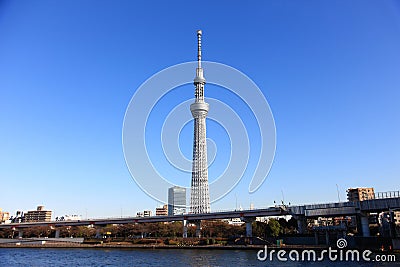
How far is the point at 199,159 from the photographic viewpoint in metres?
78.1

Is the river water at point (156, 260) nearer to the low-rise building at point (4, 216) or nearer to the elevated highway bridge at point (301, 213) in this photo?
the elevated highway bridge at point (301, 213)

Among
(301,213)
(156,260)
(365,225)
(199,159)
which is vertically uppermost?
(199,159)

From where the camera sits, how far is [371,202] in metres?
35.2

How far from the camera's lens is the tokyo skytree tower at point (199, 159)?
76.9 meters

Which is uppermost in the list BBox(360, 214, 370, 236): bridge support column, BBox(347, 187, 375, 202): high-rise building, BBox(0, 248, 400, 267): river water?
BBox(347, 187, 375, 202): high-rise building

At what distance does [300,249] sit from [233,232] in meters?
28.9

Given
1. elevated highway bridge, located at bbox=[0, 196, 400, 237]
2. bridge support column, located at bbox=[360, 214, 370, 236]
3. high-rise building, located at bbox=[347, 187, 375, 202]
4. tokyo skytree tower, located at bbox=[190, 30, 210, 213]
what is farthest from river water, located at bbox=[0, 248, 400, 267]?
high-rise building, located at bbox=[347, 187, 375, 202]

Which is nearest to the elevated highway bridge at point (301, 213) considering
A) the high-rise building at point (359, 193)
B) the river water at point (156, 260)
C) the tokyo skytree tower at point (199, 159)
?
the river water at point (156, 260)

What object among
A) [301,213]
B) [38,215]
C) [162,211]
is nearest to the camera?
[301,213]

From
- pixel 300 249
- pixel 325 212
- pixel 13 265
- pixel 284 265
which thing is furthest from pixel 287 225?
pixel 13 265

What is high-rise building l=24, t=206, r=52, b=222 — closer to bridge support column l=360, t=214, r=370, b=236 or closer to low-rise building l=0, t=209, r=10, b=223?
low-rise building l=0, t=209, r=10, b=223

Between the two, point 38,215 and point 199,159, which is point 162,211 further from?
point 199,159

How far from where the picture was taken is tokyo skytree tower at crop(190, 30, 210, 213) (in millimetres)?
76938

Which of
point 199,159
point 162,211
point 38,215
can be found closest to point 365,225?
point 199,159
